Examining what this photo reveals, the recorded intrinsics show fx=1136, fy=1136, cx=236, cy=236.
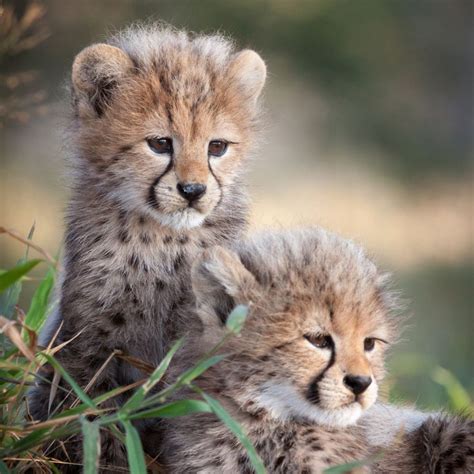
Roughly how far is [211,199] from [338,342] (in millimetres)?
787

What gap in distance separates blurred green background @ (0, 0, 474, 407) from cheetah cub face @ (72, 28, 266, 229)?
2829mm

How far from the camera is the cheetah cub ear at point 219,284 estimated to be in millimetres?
2973

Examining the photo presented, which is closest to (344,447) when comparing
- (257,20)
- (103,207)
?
(103,207)

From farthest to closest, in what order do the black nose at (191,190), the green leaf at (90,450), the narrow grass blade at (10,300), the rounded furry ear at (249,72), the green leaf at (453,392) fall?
the green leaf at (453,392)
the rounded furry ear at (249,72)
the narrow grass blade at (10,300)
the black nose at (191,190)
the green leaf at (90,450)

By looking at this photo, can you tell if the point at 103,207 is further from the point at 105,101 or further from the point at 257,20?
the point at 257,20

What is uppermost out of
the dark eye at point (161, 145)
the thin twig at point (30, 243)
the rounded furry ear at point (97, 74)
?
the rounded furry ear at point (97, 74)

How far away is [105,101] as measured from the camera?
12.0 ft

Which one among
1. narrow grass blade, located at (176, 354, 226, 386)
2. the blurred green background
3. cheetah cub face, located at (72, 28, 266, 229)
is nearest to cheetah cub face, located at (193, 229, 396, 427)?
narrow grass blade, located at (176, 354, 226, 386)

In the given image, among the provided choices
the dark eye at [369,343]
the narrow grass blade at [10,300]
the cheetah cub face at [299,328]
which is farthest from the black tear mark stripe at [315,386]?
the narrow grass blade at [10,300]

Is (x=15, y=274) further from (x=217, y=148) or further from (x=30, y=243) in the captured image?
(x=217, y=148)

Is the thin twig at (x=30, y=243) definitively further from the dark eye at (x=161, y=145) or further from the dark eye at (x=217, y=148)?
the dark eye at (x=217, y=148)

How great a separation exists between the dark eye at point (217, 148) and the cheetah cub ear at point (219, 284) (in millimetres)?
603

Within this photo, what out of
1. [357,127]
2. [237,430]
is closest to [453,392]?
[237,430]

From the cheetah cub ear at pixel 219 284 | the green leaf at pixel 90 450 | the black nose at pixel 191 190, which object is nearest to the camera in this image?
the green leaf at pixel 90 450
